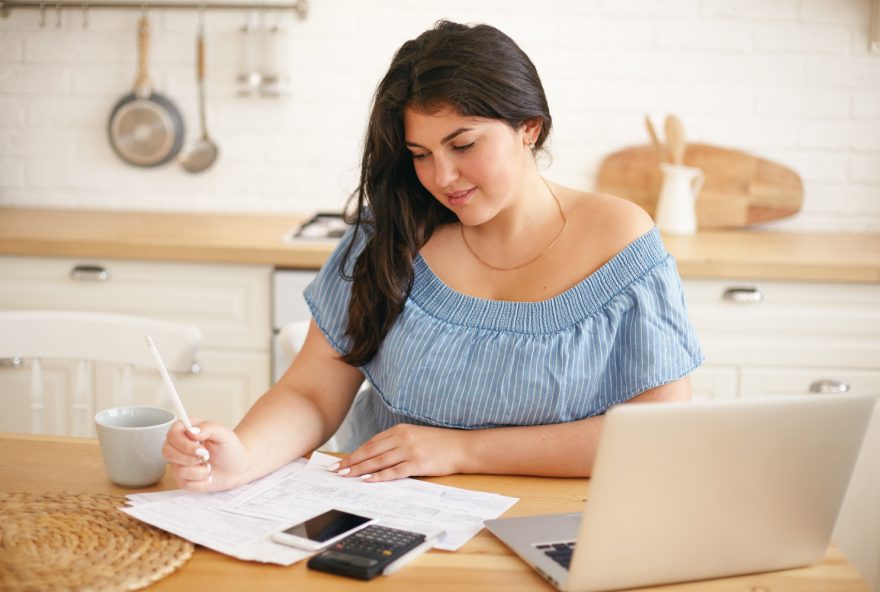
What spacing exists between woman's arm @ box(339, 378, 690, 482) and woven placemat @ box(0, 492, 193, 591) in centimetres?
30

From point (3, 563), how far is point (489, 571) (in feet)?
1.67

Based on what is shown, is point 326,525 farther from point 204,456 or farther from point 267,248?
point 267,248

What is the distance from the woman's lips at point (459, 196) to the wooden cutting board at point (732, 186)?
64.1 inches

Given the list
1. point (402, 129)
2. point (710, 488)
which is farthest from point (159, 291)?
point (710, 488)

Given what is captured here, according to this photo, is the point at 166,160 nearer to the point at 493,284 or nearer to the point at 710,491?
the point at 493,284

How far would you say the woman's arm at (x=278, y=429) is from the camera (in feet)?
4.14

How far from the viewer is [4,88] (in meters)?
3.21

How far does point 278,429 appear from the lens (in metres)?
1.44

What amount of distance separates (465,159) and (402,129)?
0.12 m

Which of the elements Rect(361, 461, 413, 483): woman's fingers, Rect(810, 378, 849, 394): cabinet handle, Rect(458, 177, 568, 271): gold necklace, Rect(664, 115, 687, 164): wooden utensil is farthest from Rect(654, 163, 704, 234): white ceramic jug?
Rect(361, 461, 413, 483): woman's fingers

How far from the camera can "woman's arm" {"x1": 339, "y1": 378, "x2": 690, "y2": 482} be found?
1.36 m

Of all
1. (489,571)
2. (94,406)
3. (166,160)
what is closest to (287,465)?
(489,571)

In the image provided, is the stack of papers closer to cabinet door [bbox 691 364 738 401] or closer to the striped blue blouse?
the striped blue blouse

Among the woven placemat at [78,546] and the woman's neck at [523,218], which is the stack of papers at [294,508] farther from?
the woman's neck at [523,218]
